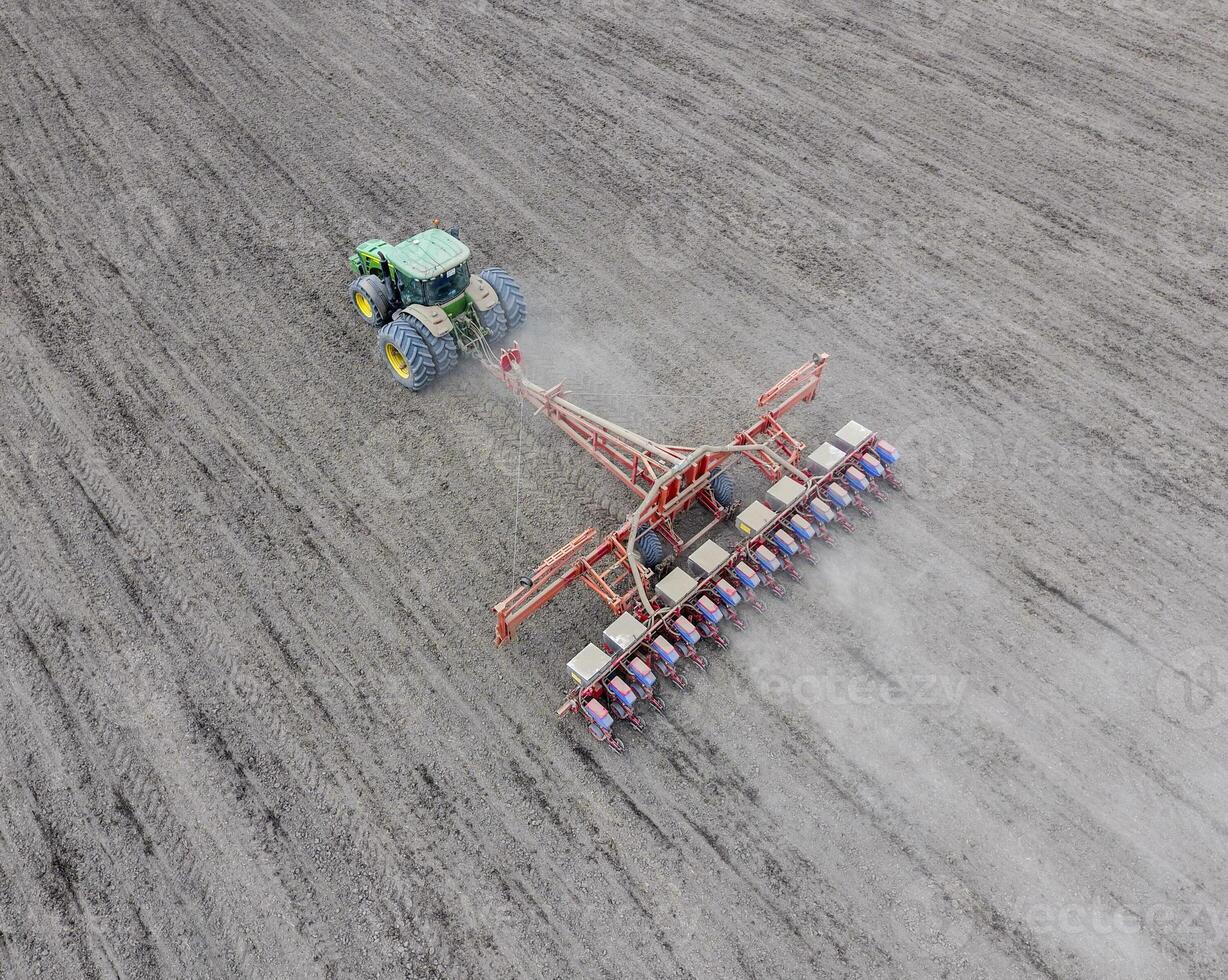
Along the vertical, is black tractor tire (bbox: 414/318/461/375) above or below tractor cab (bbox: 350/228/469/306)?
below

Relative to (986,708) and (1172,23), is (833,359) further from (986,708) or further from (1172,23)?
(1172,23)

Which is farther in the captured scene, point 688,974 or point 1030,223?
point 1030,223

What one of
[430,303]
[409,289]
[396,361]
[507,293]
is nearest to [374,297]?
[409,289]

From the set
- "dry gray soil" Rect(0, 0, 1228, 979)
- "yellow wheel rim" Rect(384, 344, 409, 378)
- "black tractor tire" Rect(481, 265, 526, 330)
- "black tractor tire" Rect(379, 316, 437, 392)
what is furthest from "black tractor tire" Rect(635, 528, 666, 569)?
"yellow wheel rim" Rect(384, 344, 409, 378)

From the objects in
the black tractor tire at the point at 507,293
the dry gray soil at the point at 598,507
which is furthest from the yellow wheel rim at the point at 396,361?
the black tractor tire at the point at 507,293

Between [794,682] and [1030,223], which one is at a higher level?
[1030,223]

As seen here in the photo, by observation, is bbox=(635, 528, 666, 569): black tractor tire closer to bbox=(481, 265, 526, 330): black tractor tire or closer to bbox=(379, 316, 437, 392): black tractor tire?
bbox=(379, 316, 437, 392): black tractor tire

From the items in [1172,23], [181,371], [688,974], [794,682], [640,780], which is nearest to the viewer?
[688,974]

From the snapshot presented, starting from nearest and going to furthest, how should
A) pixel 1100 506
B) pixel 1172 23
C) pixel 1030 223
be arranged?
pixel 1100 506 < pixel 1030 223 < pixel 1172 23

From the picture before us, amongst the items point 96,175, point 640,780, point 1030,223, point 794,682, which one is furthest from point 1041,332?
point 96,175
